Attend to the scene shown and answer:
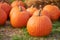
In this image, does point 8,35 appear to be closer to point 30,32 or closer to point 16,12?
point 30,32

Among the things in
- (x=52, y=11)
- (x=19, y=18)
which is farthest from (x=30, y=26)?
(x=52, y=11)

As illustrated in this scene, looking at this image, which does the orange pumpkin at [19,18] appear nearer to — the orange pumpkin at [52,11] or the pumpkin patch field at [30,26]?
the pumpkin patch field at [30,26]

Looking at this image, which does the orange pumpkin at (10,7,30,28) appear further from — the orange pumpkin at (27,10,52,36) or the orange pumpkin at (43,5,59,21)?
the orange pumpkin at (43,5,59,21)

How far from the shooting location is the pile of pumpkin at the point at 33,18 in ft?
13.2

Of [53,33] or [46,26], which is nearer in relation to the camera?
[46,26]

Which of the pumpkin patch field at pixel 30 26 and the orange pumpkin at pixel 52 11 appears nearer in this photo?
the pumpkin patch field at pixel 30 26

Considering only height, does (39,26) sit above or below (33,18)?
below

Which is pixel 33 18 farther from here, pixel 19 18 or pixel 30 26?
pixel 19 18

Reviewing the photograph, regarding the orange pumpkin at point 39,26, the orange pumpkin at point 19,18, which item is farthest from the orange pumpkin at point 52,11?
the orange pumpkin at point 39,26

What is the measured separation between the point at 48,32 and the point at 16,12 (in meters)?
0.95

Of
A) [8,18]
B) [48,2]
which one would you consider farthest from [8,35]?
[48,2]

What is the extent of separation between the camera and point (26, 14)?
4.67 m

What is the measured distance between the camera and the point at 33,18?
406cm

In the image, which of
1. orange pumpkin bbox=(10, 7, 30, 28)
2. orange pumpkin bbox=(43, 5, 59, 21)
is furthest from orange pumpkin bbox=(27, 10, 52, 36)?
orange pumpkin bbox=(43, 5, 59, 21)
